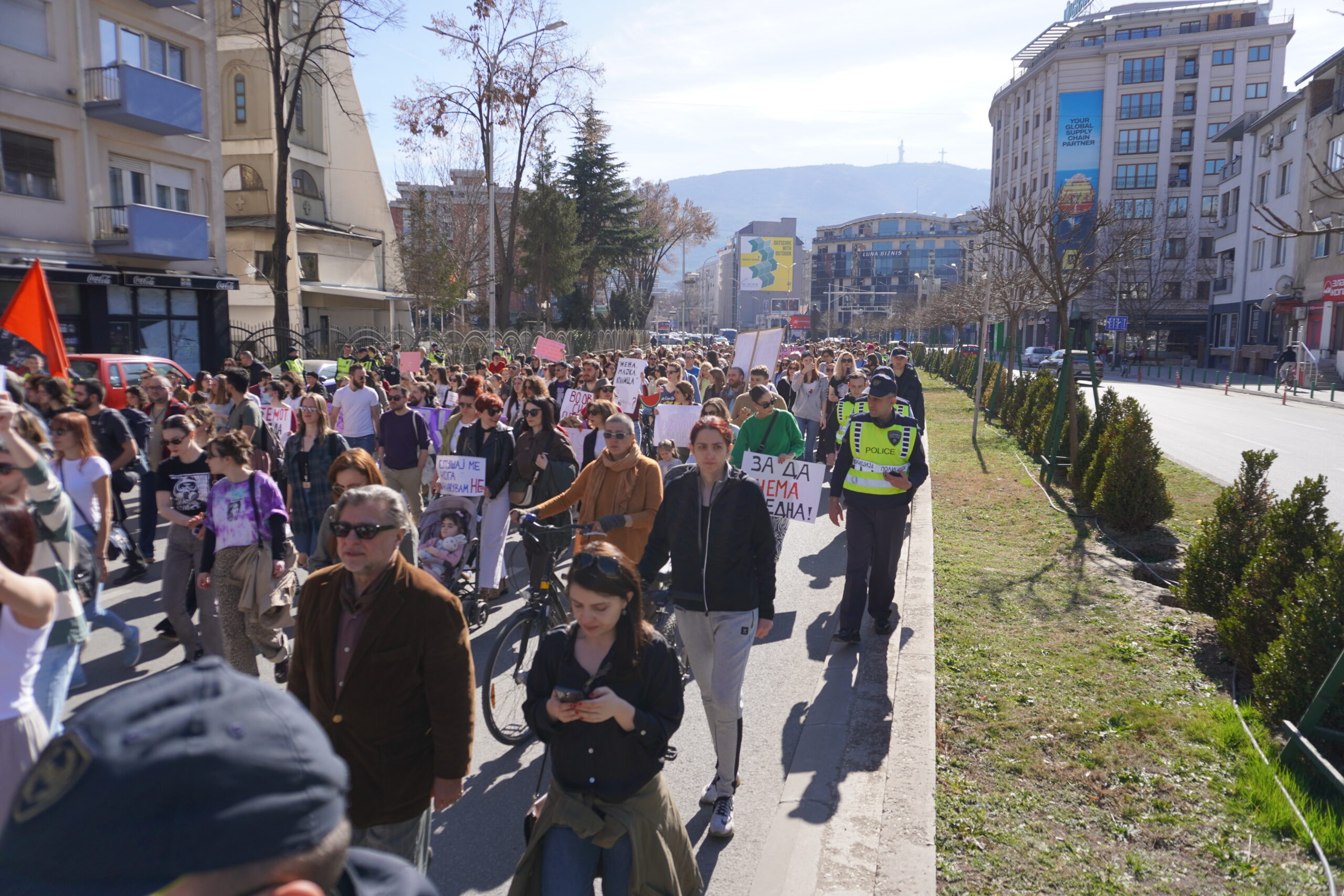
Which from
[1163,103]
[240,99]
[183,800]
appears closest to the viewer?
[183,800]

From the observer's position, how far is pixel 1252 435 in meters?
22.3

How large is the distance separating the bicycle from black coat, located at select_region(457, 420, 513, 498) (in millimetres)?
2147

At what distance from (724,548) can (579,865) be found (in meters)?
2.04

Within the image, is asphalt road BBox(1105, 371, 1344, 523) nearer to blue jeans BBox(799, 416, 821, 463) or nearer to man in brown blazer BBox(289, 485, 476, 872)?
blue jeans BBox(799, 416, 821, 463)

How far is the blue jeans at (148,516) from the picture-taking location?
9.84 metres

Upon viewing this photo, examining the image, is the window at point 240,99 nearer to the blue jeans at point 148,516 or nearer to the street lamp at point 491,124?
the street lamp at point 491,124

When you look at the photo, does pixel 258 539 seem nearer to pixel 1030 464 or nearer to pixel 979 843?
pixel 979 843

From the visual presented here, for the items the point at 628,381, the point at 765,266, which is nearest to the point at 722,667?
the point at 628,381

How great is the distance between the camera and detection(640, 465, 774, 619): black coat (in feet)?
15.7

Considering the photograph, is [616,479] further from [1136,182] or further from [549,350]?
[1136,182]

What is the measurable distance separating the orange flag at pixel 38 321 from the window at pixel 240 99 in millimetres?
33099

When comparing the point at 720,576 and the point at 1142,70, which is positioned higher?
the point at 1142,70

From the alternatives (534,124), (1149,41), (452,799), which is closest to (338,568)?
(452,799)

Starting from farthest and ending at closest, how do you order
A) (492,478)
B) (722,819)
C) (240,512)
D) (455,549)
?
1. (492,478)
2. (455,549)
3. (240,512)
4. (722,819)
